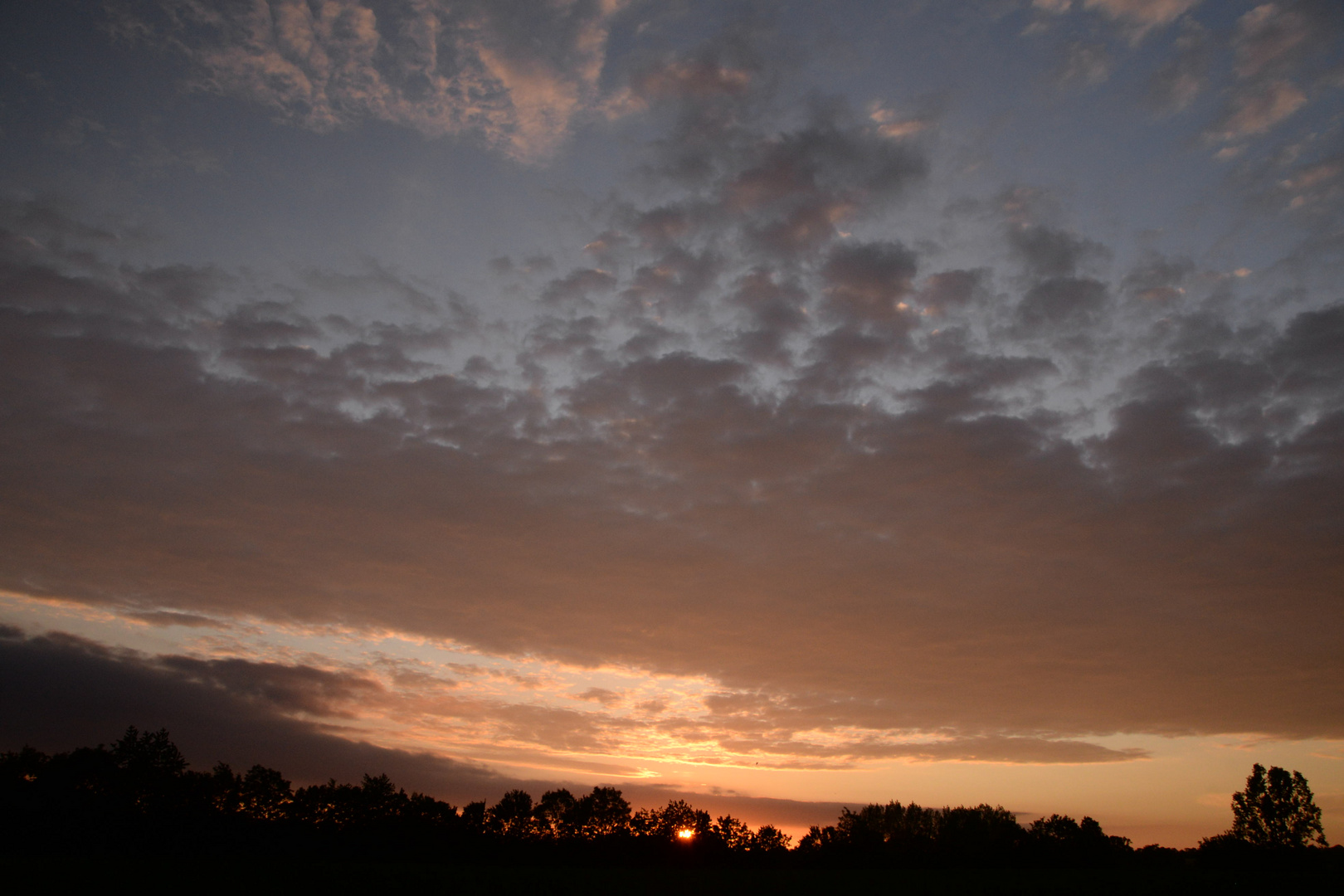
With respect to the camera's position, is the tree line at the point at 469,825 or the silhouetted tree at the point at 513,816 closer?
the tree line at the point at 469,825

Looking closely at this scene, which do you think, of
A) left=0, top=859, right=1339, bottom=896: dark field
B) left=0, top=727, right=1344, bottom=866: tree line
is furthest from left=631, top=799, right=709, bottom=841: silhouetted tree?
left=0, top=859, right=1339, bottom=896: dark field

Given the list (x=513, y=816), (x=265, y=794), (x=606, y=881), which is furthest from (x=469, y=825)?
(x=606, y=881)

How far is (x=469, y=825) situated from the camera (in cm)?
13325

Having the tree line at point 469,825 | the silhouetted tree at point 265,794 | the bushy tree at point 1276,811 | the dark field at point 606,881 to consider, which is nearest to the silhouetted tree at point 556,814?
the tree line at point 469,825

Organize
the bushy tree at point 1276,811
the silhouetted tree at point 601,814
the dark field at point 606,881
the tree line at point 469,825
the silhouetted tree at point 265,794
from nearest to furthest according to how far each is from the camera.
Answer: the dark field at point 606,881
the tree line at point 469,825
the bushy tree at point 1276,811
the silhouetted tree at point 265,794
the silhouetted tree at point 601,814

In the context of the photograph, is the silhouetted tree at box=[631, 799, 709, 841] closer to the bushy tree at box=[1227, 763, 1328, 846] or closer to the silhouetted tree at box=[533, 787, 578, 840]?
the silhouetted tree at box=[533, 787, 578, 840]

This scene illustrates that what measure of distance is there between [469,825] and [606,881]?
90.6 m

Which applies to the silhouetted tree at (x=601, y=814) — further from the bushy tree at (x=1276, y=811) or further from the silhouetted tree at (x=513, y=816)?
the bushy tree at (x=1276, y=811)

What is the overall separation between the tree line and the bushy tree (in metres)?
0.18

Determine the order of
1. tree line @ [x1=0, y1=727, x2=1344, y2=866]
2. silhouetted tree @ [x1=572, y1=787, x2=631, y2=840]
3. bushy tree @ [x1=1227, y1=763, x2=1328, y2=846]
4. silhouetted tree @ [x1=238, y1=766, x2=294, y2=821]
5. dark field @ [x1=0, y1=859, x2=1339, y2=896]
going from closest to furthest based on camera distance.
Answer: dark field @ [x1=0, y1=859, x2=1339, y2=896] → tree line @ [x1=0, y1=727, x2=1344, y2=866] → bushy tree @ [x1=1227, y1=763, x2=1328, y2=846] → silhouetted tree @ [x1=238, y1=766, x2=294, y2=821] → silhouetted tree @ [x1=572, y1=787, x2=631, y2=840]

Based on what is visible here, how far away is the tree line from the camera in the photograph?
79.3m

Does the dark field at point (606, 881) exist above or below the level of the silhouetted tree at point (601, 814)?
above

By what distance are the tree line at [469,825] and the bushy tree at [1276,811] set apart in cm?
18

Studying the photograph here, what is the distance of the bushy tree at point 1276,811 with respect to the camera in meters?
105
